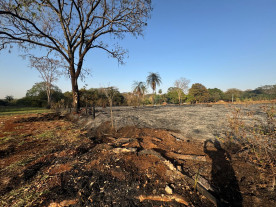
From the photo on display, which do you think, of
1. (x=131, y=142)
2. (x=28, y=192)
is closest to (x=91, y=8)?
(x=131, y=142)

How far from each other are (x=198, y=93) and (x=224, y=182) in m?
41.0

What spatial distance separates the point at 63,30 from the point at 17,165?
33.3ft

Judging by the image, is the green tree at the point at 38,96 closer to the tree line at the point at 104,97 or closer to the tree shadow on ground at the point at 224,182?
the tree line at the point at 104,97

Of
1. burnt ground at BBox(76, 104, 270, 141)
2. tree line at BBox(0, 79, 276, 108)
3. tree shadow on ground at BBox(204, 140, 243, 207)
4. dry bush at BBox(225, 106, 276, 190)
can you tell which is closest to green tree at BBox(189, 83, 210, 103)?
tree line at BBox(0, 79, 276, 108)

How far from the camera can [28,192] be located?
1.95 meters

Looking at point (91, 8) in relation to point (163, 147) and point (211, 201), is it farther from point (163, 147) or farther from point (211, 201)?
point (211, 201)

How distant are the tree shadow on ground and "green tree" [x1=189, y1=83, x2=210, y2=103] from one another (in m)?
38.9

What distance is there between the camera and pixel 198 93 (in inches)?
1501

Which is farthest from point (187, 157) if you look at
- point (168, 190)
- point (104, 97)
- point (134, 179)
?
point (104, 97)

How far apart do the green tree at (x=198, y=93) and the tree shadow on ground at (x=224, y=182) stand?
38890 millimetres

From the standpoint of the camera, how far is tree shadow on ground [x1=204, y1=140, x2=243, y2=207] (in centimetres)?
174

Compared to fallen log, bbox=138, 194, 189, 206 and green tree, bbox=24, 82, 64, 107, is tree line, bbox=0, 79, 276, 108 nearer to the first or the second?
green tree, bbox=24, 82, 64, 107

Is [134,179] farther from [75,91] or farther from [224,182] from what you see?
[75,91]

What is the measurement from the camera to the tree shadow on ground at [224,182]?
1.74m
